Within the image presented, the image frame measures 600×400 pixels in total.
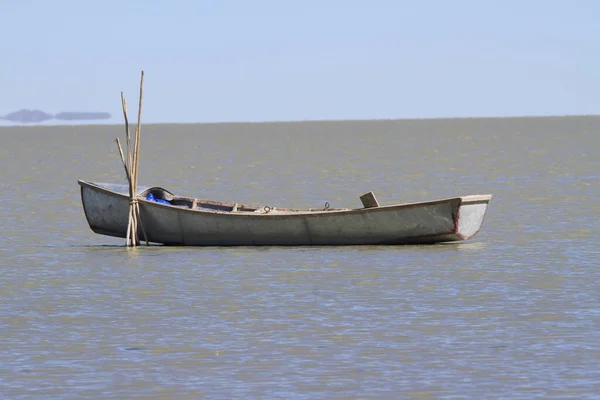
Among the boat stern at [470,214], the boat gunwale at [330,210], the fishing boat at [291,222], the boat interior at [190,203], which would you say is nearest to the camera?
the boat gunwale at [330,210]

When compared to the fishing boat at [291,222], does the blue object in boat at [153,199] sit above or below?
above

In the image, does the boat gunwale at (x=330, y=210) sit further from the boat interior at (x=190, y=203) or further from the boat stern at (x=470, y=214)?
the boat interior at (x=190, y=203)

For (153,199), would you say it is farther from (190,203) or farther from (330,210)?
(330,210)

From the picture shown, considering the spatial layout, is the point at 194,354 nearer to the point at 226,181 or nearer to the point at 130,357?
the point at 130,357

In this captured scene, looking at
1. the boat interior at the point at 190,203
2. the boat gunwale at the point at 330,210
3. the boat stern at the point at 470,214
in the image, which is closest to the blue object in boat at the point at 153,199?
the boat interior at the point at 190,203

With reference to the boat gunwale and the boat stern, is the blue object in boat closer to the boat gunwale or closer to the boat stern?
the boat gunwale

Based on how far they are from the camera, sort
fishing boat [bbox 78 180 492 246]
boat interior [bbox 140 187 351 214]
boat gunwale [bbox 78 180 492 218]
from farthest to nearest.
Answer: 1. boat interior [bbox 140 187 351 214]
2. fishing boat [bbox 78 180 492 246]
3. boat gunwale [bbox 78 180 492 218]

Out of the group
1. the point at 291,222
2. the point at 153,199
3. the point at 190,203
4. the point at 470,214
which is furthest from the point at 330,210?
the point at 153,199

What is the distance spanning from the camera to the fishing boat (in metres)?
28.6

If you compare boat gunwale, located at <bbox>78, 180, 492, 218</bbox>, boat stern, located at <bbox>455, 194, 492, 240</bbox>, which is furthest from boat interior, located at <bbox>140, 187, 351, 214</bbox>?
boat stern, located at <bbox>455, 194, 492, 240</bbox>

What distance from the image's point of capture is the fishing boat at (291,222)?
1128 inches

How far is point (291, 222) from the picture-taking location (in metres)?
29.3

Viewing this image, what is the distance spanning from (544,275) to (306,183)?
37191mm

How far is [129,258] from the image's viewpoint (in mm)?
29328
